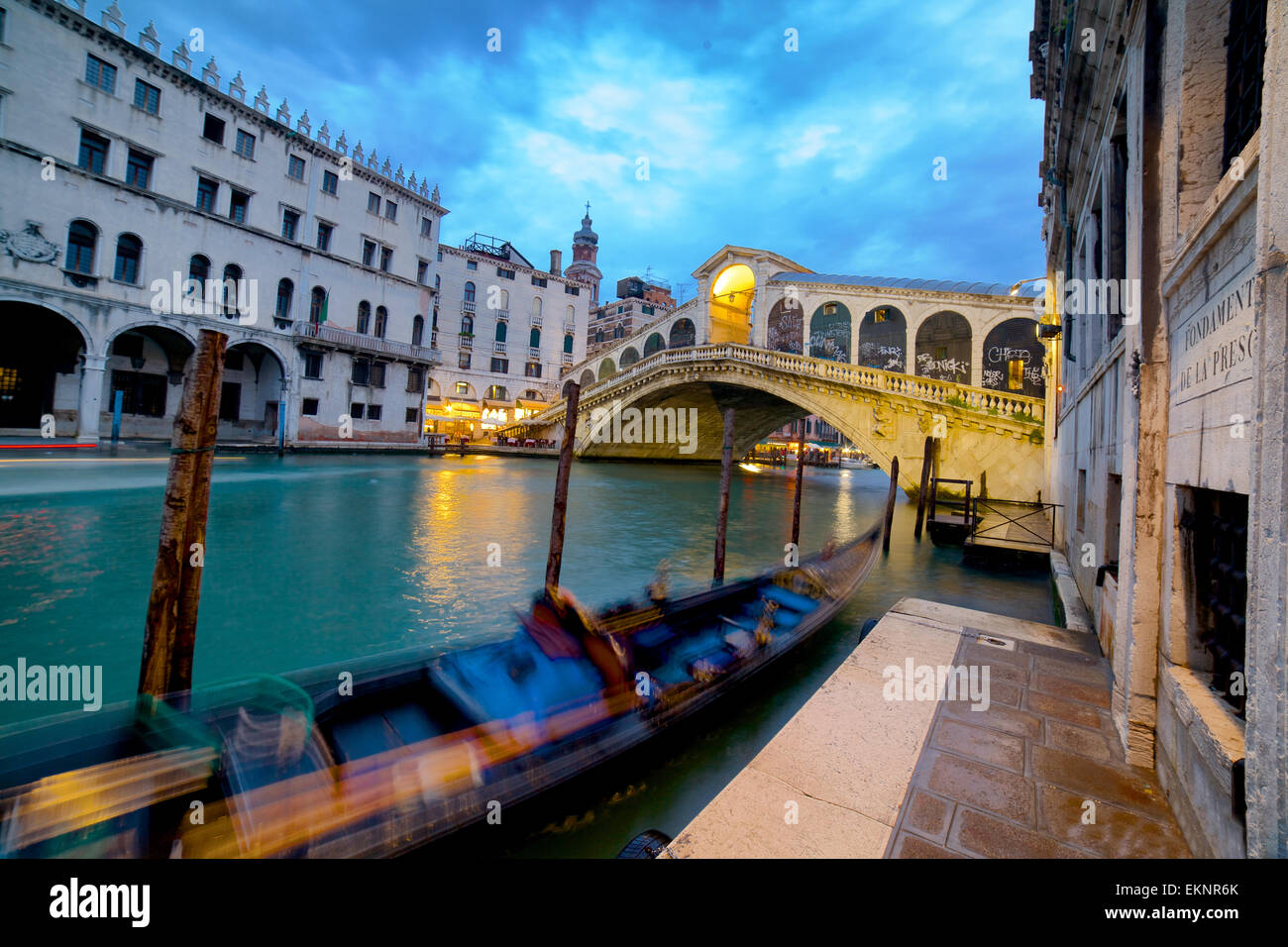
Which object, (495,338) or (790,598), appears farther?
(495,338)

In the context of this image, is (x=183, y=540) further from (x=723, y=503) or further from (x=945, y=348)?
(x=945, y=348)

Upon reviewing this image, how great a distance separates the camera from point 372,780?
6.88 ft

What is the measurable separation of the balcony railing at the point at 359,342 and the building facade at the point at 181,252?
6cm

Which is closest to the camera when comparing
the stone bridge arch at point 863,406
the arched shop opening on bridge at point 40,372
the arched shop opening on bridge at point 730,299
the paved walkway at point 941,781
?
the paved walkway at point 941,781

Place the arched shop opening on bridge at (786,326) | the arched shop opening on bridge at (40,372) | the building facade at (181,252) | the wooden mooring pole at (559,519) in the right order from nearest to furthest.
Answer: the wooden mooring pole at (559,519) → the building facade at (181,252) → the arched shop opening on bridge at (40,372) → the arched shop opening on bridge at (786,326)

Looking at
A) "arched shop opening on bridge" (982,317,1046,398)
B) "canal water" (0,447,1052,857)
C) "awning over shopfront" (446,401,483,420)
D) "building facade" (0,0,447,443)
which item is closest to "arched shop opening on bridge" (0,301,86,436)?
"building facade" (0,0,447,443)

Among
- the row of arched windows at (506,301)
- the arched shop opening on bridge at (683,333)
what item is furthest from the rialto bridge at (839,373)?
the row of arched windows at (506,301)

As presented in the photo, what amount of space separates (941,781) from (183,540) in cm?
381

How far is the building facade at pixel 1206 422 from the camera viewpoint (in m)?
1.32

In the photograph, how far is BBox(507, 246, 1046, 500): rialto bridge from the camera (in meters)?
13.8

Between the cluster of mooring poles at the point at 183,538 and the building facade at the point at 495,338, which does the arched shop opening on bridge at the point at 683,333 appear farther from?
the cluster of mooring poles at the point at 183,538

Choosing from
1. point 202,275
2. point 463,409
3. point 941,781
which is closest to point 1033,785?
point 941,781

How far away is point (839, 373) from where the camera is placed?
16.7 metres

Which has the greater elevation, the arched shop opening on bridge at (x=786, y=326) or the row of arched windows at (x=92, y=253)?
the arched shop opening on bridge at (x=786, y=326)
